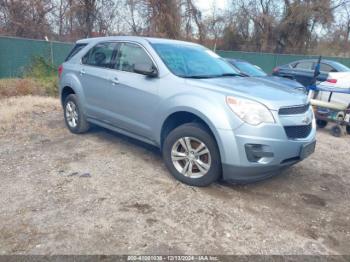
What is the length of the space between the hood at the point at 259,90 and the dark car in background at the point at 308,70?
4.76m

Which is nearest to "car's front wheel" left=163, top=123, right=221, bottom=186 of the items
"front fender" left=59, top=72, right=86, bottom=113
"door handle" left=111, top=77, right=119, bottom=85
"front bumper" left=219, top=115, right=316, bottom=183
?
"front bumper" left=219, top=115, right=316, bottom=183

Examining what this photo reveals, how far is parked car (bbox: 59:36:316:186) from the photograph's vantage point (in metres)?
3.42

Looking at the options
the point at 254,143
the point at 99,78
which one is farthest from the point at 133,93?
the point at 254,143

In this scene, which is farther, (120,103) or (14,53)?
(14,53)

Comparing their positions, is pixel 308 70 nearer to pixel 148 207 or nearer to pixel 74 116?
pixel 74 116

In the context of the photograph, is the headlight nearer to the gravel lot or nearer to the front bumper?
the front bumper

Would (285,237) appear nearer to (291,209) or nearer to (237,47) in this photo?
(291,209)

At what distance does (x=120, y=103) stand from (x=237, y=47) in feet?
81.1

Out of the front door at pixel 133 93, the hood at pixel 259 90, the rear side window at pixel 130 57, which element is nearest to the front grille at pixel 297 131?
the hood at pixel 259 90

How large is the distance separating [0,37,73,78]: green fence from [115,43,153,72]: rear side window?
836 centimetres

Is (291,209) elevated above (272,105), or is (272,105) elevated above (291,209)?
(272,105)

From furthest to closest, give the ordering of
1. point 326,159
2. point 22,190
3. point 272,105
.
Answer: point 326,159, point 22,190, point 272,105

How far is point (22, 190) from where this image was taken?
3.66 m

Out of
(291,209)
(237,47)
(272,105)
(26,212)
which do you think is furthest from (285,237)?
(237,47)
